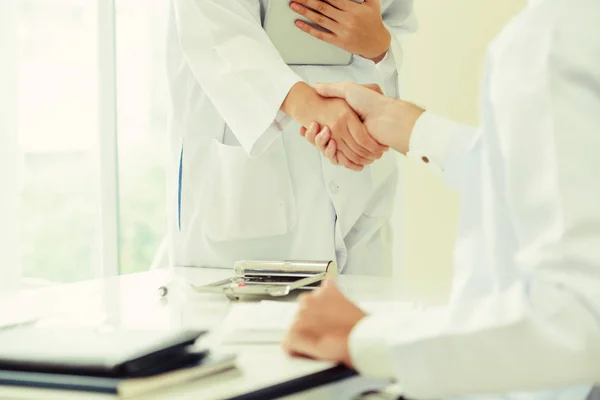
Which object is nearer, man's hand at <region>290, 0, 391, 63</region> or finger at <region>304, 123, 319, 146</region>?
finger at <region>304, 123, 319, 146</region>

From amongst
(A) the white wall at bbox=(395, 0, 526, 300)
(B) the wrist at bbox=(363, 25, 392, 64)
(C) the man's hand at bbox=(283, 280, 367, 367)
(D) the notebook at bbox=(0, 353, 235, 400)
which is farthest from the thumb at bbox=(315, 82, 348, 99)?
(A) the white wall at bbox=(395, 0, 526, 300)

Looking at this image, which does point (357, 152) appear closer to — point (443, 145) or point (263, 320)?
point (443, 145)

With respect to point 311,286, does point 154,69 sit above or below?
above

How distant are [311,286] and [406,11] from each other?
0.79 meters

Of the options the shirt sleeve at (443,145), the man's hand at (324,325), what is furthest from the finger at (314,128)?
the man's hand at (324,325)

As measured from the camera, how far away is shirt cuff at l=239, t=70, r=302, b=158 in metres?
1.55

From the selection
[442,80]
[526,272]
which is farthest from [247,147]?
[442,80]

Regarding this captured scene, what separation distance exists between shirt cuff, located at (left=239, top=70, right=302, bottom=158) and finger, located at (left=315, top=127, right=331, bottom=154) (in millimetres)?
91

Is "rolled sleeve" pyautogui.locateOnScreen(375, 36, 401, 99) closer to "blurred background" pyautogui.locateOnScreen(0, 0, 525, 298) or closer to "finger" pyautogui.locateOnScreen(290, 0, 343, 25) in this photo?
"finger" pyautogui.locateOnScreen(290, 0, 343, 25)

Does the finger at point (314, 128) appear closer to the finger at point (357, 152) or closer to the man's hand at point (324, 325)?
the finger at point (357, 152)

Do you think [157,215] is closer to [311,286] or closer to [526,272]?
[311,286]

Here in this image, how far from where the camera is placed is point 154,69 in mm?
3414

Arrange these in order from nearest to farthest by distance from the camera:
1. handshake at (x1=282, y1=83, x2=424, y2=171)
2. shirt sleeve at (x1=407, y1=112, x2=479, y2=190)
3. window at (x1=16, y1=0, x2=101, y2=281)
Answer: shirt sleeve at (x1=407, y1=112, x2=479, y2=190), handshake at (x1=282, y1=83, x2=424, y2=171), window at (x1=16, y1=0, x2=101, y2=281)

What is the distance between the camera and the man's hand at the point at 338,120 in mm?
1521
